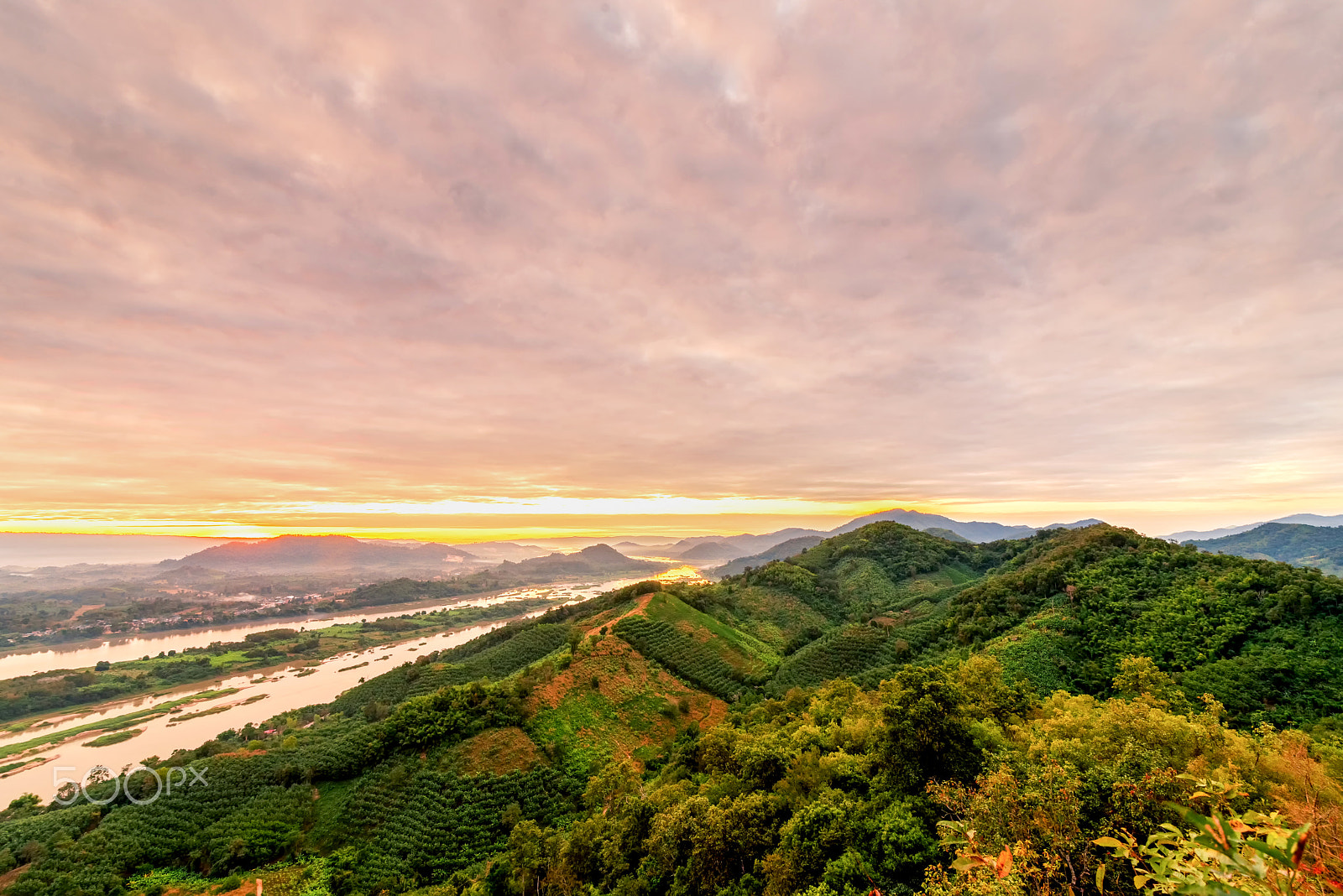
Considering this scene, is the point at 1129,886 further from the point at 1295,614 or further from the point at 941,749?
the point at 1295,614

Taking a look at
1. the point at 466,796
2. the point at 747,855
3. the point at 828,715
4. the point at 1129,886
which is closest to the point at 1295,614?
the point at 828,715

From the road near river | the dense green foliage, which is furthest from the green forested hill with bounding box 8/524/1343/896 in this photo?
the road near river

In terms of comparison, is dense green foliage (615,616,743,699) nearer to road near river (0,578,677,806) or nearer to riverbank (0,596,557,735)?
road near river (0,578,677,806)

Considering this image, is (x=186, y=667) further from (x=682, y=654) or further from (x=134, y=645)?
(x=682, y=654)

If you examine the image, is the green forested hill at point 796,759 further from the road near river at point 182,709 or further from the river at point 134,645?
the river at point 134,645

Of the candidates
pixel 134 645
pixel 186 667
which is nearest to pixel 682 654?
pixel 186 667

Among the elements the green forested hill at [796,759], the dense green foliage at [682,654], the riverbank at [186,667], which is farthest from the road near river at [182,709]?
the dense green foliage at [682,654]
